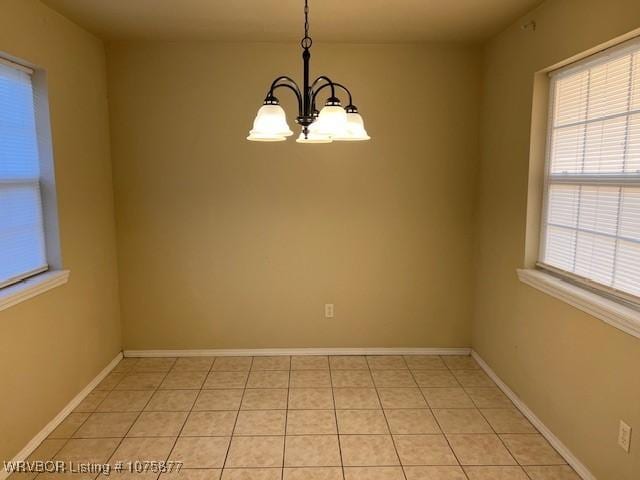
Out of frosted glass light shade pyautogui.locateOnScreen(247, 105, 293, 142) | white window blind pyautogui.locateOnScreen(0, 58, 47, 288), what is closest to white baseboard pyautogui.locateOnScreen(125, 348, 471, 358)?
white window blind pyautogui.locateOnScreen(0, 58, 47, 288)

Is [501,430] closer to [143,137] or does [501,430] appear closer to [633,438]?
[633,438]

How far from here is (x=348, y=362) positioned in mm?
3773

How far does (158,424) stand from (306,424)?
935mm

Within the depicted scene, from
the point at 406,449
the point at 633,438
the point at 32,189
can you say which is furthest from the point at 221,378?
the point at 633,438

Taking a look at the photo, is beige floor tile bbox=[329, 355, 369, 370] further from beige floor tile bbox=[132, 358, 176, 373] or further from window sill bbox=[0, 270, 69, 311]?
window sill bbox=[0, 270, 69, 311]

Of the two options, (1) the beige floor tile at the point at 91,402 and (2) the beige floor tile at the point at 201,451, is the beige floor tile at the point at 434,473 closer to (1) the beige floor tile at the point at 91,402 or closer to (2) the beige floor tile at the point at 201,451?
(2) the beige floor tile at the point at 201,451

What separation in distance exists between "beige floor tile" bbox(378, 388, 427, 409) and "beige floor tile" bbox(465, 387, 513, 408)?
372 mm

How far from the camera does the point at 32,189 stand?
273 centimetres

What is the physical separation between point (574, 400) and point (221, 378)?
239 centimetres

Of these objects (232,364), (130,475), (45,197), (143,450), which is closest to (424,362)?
(232,364)

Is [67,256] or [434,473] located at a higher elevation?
[67,256]

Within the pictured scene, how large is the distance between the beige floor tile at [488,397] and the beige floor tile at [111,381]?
2.62 meters

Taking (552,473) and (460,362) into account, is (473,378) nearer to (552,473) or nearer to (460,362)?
(460,362)

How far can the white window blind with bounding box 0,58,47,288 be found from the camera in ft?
8.10
